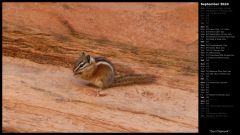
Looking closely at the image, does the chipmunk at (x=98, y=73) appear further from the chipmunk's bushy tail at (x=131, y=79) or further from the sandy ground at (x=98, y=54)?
the sandy ground at (x=98, y=54)

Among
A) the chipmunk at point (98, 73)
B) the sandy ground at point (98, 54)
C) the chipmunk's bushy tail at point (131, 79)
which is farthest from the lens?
the chipmunk's bushy tail at point (131, 79)

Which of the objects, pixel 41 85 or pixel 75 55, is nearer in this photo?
pixel 41 85

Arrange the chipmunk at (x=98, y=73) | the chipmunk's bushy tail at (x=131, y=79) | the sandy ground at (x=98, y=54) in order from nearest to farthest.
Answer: the sandy ground at (x=98, y=54), the chipmunk at (x=98, y=73), the chipmunk's bushy tail at (x=131, y=79)

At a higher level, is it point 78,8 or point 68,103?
point 78,8

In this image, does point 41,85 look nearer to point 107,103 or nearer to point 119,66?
point 107,103

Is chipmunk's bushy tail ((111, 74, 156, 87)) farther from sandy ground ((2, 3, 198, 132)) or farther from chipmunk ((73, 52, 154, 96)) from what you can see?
sandy ground ((2, 3, 198, 132))

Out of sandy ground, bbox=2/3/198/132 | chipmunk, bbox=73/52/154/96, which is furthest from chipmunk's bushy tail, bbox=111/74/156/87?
sandy ground, bbox=2/3/198/132

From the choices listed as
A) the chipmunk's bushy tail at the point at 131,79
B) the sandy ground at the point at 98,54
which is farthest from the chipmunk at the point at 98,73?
the sandy ground at the point at 98,54

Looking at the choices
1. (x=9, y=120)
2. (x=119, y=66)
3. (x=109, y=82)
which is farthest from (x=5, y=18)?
(x=9, y=120)
